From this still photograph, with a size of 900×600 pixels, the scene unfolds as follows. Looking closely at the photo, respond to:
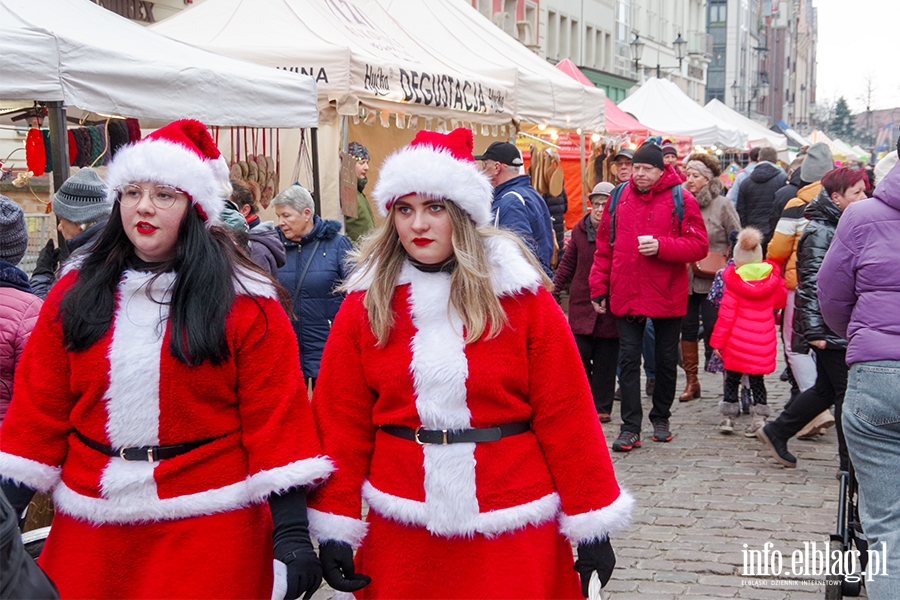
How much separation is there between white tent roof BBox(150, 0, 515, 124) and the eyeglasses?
18.2ft

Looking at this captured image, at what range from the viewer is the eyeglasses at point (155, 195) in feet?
9.17

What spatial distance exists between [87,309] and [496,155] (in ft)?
15.5

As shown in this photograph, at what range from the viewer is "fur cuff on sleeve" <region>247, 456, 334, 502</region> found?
8.70 feet

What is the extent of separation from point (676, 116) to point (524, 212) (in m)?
18.8

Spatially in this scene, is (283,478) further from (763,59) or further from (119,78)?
(763,59)

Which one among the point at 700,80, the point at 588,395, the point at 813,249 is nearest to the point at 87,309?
the point at 588,395

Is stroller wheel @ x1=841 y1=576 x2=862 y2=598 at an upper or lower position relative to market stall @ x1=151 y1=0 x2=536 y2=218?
lower

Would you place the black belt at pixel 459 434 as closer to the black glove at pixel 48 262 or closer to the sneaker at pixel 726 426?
the black glove at pixel 48 262

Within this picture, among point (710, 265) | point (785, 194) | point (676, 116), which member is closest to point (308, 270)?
point (710, 265)

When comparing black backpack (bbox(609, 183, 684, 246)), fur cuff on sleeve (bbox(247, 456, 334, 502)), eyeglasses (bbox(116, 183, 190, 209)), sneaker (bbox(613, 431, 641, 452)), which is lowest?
sneaker (bbox(613, 431, 641, 452))

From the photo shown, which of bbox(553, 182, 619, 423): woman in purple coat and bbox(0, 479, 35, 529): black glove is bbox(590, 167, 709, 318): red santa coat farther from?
bbox(0, 479, 35, 529): black glove

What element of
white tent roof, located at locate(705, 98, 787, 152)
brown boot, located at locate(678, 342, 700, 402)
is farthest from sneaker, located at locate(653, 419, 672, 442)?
white tent roof, located at locate(705, 98, 787, 152)

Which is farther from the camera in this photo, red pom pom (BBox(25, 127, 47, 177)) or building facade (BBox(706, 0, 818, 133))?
building facade (BBox(706, 0, 818, 133))

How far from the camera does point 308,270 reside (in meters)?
6.11
